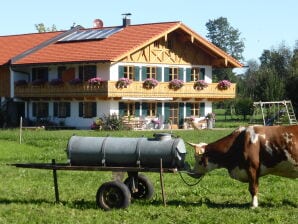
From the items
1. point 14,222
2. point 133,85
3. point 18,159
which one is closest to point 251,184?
point 14,222

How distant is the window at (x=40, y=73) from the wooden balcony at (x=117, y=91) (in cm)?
161

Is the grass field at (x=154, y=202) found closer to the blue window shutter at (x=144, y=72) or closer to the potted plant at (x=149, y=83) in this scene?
the potted plant at (x=149, y=83)

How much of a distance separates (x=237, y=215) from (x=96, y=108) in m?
36.0

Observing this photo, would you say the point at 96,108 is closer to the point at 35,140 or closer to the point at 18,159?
the point at 35,140

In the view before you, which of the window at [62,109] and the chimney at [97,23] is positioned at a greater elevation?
the chimney at [97,23]

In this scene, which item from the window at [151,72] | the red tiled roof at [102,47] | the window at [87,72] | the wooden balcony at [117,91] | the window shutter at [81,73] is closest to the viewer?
the wooden balcony at [117,91]

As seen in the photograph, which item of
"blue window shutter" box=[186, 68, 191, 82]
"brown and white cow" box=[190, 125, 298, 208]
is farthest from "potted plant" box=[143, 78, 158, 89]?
"brown and white cow" box=[190, 125, 298, 208]

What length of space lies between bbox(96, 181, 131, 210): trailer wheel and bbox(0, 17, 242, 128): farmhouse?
32134 millimetres

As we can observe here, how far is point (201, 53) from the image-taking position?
51156 millimetres

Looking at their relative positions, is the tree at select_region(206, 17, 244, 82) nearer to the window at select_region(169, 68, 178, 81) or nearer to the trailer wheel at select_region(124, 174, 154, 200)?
the window at select_region(169, 68, 178, 81)

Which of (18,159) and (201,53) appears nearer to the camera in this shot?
(18,159)

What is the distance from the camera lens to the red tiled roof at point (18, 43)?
5272cm

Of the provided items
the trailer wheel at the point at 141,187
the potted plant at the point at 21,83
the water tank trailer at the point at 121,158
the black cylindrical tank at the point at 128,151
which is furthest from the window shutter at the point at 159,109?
the black cylindrical tank at the point at 128,151

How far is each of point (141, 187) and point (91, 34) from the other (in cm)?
3895
